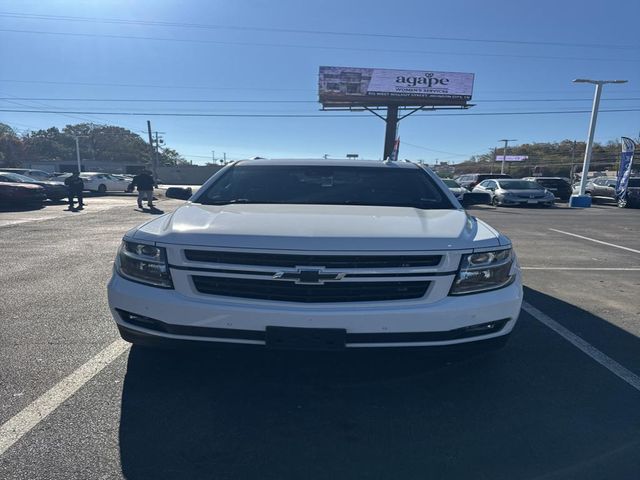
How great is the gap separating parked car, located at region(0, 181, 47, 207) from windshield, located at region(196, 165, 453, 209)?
1494 centimetres

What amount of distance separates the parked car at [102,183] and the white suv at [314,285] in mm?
28887

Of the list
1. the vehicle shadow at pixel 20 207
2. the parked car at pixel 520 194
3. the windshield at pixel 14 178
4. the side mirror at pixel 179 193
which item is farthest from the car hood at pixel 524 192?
the windshield at pixel 14 178

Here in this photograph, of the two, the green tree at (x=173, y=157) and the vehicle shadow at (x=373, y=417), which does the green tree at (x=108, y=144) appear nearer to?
the green tree at (x=173, y=157)

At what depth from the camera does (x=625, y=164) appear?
21547mm

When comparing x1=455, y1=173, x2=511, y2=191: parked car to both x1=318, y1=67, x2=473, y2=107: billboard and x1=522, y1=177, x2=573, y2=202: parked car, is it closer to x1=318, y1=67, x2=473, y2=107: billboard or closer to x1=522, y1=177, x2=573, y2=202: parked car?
x1=522, y1=177, x2=573, y2=202: parked car

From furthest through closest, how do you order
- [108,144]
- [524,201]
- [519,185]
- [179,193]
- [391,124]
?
[108,144], [391,124], [519,185], [524,201], [179,193]

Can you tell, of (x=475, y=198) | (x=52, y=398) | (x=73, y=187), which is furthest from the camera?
(x=73, y=187)

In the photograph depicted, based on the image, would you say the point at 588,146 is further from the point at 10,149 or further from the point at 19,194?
the point at 10,149

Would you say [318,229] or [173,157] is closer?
[318,229]

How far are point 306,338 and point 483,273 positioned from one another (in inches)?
45.3

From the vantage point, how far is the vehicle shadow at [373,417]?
222 cm

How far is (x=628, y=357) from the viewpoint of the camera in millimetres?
3535

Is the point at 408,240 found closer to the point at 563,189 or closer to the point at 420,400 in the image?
the point at 420,400

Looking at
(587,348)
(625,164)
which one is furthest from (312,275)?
(625,164)
